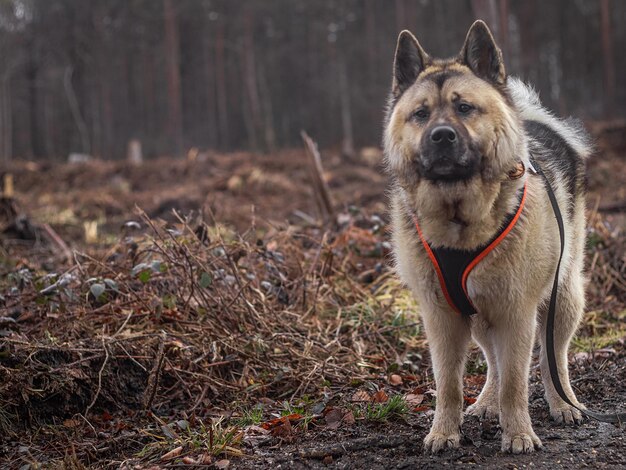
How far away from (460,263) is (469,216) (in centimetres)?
24

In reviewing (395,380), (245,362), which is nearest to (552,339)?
(395,380)

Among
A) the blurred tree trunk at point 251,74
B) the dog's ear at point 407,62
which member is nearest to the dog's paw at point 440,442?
the dog's ear at point 407,62

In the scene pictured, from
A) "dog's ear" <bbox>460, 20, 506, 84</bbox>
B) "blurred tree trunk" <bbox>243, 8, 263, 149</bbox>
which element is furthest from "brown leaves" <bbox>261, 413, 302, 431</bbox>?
"blurred tree trunk" <bbox>243, 8, 263, 149</bbox>

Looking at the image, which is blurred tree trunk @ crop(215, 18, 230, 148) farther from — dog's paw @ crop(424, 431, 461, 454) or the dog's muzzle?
dog's paw @ crop(424, 431, 461, 454)

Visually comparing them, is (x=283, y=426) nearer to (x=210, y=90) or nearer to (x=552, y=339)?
(x=552, y=339)

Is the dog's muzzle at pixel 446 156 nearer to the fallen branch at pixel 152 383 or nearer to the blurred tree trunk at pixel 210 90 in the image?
the fallen branch at pixel 152 383

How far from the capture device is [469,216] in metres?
3.34

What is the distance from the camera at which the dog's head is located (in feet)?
10.6

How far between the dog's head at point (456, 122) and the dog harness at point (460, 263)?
0.88 ft

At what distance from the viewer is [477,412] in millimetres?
3986

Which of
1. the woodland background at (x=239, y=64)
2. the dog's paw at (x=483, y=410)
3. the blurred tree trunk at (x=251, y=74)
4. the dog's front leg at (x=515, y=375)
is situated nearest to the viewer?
the dog's front leg at (x=515, y=375)

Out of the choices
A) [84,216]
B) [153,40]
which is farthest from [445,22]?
[84,216]

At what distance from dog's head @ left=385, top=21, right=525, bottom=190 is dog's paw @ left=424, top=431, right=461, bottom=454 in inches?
51.5

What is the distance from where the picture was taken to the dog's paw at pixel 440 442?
342 centimetres
